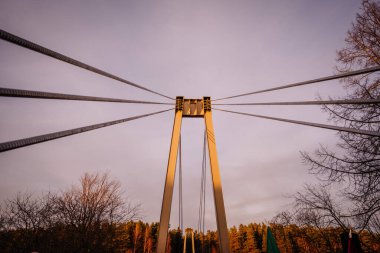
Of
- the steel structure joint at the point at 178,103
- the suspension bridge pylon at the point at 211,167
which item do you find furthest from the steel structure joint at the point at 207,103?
the steel structure joint at the point at 178,103

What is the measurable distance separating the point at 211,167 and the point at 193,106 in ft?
6.12

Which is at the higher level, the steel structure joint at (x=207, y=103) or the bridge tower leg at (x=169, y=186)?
the steel structure joint at (x=207, y=103)

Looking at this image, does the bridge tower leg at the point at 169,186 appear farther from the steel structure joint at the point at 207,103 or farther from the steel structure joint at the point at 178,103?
the steel structure joint at the point at 207,103

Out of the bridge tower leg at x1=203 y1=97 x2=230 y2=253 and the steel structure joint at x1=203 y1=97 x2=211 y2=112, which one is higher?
the steel structure joint at x1=203 y1=97 x2=211 y2=112

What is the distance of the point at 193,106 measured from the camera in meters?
6.21

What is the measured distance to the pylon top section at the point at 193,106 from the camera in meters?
6.10

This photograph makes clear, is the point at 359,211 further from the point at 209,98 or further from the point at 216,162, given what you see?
the point at 209,98

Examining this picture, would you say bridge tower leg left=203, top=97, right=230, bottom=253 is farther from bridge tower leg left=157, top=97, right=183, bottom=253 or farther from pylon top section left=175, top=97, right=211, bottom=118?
bridge tower leg left=157, top=97, right=183, bottom=253

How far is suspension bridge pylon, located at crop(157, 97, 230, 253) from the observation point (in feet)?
14.3

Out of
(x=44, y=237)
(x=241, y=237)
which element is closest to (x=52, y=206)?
(x=44, y=237)

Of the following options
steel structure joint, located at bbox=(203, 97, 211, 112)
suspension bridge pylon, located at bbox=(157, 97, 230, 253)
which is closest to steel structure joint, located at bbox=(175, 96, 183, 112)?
suspension bridge pylon, located at bbox=(157, 97, 230, 253)

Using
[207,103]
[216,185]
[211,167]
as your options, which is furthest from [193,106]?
[216,185]

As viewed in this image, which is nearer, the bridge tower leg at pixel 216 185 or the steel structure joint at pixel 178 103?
the bridge tower leg at pixel 216 185

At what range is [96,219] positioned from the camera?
1730 centimetres
